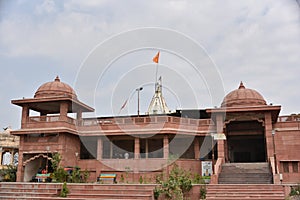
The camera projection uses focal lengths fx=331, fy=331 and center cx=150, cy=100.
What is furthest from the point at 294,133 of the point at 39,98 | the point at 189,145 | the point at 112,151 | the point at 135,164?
the point at 39,98

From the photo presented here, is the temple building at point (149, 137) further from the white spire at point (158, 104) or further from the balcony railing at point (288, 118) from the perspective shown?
the white spire at point (158, 104)

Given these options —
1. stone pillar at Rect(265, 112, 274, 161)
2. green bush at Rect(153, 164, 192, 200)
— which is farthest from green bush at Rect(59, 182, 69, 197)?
stone pillar at Rect(265, 112, 274, 161)

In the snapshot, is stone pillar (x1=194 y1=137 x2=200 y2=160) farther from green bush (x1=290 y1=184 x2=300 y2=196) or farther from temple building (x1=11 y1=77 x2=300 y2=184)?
green bush (x1=290 y1=184 x2=300 y2=196)

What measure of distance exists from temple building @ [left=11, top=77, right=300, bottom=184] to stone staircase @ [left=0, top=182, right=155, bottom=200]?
4.84 meters

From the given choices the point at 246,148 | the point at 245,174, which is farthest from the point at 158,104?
the point at 245,174

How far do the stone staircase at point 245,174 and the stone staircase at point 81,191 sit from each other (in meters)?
5.05

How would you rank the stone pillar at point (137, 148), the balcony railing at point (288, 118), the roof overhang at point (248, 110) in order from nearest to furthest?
the roof overhang at point (248, 110) → the stone pillar at point (137, 148) → the balcony railing at point (288, 118)

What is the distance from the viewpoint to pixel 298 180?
18.4 metres

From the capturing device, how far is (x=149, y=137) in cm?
2005

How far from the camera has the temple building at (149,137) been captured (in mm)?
18734

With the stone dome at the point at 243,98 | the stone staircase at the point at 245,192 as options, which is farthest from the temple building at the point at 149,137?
the stone staircase at the point at 245,192

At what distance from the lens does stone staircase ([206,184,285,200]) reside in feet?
40.9

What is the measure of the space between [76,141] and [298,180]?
1333cm

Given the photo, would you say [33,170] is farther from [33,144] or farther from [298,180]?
[298,180]
